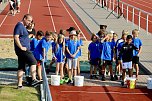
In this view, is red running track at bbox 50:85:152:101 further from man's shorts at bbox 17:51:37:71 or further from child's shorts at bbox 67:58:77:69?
man's shorts at bbox 17:51:37:71

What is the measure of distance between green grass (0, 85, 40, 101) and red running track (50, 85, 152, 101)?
0.48 metres

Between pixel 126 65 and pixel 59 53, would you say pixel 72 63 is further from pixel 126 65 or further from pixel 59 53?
pixel 126 65

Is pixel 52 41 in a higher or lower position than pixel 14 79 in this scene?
higher

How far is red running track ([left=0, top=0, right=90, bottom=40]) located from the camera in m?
25.5

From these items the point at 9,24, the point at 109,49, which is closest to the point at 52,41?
the point at 109,49

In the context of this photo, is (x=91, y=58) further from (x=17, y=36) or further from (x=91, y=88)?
(x=17, y=36)

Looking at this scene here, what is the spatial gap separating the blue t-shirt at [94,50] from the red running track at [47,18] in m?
8.52

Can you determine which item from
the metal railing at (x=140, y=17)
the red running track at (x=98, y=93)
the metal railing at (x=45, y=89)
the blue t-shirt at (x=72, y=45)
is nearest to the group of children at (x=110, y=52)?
the blue t-shirt at (x=72, y=45)

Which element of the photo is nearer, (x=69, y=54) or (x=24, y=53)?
(x=24, y=53)

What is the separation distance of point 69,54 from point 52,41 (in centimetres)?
82

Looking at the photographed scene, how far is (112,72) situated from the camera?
13641 mm

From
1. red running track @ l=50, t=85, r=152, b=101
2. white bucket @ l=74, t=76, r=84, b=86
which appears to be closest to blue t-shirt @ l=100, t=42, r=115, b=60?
red running track @ l=50, t=85, r=152, b=101

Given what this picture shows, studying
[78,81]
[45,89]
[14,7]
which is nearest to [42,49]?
[78,81]

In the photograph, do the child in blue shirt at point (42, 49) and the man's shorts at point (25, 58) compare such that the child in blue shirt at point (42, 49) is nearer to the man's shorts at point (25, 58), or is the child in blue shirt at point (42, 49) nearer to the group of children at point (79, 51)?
the group of children at point (79, 51)
